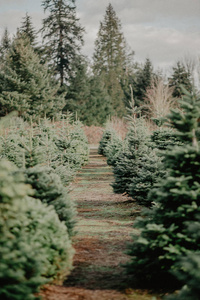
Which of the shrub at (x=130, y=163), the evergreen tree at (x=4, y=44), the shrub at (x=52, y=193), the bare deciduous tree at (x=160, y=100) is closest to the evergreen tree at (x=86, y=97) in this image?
the bare deciduous tree at (x=160, y=100)

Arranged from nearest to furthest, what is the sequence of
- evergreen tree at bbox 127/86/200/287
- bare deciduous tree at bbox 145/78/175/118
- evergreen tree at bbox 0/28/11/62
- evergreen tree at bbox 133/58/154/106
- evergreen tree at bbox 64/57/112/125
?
evergreen tree at bbox 127/86/200/287
bare deciduous tree at bbox 145/78/175/118
evergreen tree at bbox 64/57/112/125
evergreen tree at bbox 133/58/154/106
evergreen tree at bbox 0/28/11/62

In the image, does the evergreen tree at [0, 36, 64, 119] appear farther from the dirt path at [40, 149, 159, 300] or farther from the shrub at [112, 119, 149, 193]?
the shrub at [112, 119, 149, 193]

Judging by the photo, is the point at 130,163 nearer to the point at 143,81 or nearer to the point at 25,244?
the point at 25,244

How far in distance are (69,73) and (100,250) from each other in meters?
35.1

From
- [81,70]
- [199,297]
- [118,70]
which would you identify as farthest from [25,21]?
[199,297]

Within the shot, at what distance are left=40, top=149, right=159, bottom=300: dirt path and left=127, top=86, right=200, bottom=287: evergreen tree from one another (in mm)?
378

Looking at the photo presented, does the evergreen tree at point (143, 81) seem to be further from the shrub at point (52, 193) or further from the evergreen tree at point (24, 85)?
the shrub at point (52, 193)

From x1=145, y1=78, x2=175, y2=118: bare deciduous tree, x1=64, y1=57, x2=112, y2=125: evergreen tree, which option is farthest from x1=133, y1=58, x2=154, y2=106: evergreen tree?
x1=145, y1=78, x2=175, y2=118: bare deciduous tree

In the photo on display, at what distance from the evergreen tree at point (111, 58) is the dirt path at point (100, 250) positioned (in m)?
41.8

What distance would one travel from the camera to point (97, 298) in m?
3.97

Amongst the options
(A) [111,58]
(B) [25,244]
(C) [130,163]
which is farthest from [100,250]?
(A) [111,58]

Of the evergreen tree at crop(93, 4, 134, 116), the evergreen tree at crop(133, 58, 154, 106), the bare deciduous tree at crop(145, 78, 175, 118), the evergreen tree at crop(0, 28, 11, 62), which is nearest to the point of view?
the bare deciduous tree at crop(145, 78, 175, 118)

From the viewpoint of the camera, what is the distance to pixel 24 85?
98.0 ft

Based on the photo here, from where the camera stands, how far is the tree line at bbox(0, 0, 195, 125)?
30562 mm
